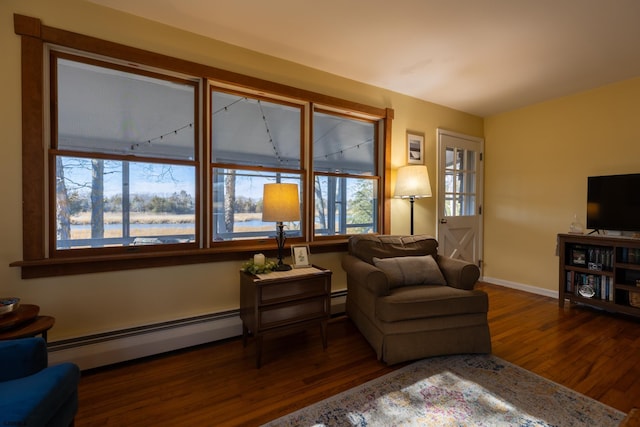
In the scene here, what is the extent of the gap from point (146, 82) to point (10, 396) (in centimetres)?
213

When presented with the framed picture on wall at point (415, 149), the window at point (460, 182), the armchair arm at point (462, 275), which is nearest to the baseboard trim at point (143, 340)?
the armchair arm at point (462, 275)

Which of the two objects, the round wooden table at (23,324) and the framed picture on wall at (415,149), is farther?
the framed picture on wall at (415,149)

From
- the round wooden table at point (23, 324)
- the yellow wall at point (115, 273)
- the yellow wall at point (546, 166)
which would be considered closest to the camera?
the round wooden table at point (23, 324)

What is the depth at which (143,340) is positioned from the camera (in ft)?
7.38

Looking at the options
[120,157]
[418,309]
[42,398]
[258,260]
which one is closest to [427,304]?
[418,309]

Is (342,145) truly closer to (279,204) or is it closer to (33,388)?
(279,204)

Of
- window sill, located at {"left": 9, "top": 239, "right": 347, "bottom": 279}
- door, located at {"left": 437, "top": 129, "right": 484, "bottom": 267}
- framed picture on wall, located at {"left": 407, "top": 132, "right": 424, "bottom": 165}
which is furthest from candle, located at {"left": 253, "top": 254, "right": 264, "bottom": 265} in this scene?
door, located at {"left": 437, "top": 129, "right": 484, "bottom": 267}

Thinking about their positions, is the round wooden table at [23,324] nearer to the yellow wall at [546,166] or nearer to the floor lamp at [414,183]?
the floor lamp at [414,183]

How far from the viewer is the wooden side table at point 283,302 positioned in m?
2.14

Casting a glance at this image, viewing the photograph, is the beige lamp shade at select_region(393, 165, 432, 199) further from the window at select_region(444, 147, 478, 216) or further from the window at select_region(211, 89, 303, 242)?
the window at select_region(211, 89, 303, 242)

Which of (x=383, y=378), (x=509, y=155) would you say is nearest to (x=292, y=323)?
(x=383, y=378)

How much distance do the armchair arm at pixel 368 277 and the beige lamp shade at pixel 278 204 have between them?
2.27 feet

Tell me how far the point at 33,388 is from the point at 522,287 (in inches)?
193

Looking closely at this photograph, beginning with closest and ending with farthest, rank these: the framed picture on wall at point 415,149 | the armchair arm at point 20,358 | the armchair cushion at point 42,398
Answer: the armchair cushion at point 42,398 → the armchair arm at point 20,358 → the framed picture on wall at point 415,149
